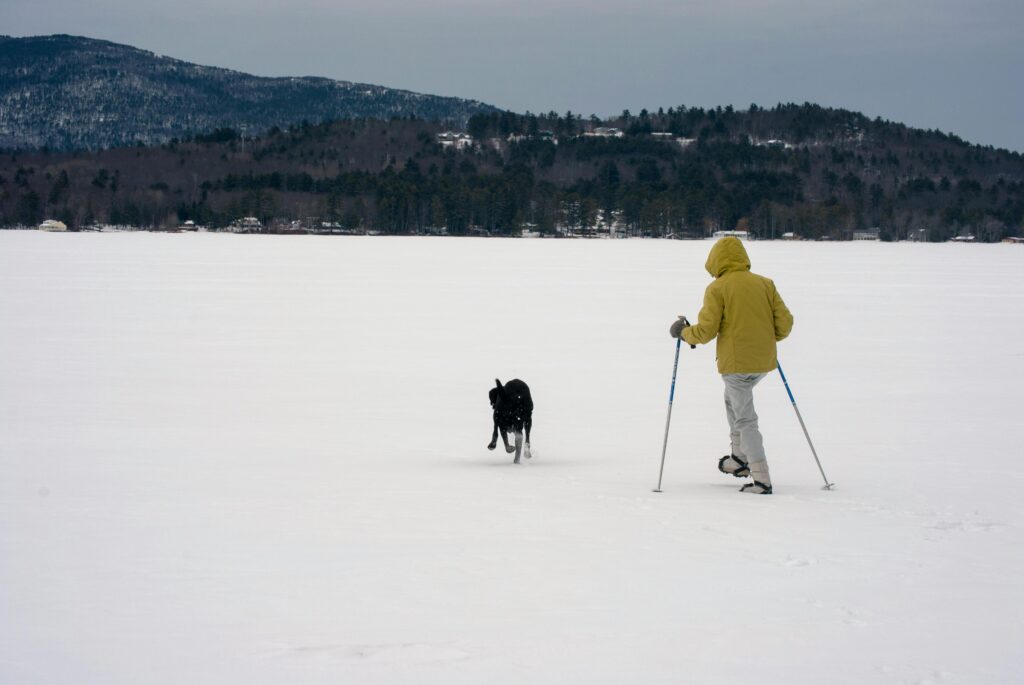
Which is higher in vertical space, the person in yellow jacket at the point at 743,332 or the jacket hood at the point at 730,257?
the jacket hood at the point at 730,257

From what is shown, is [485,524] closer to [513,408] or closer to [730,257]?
[513,408]

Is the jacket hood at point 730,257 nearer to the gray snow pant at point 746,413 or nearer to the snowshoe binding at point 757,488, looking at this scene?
the gray snow pant at point 746,413

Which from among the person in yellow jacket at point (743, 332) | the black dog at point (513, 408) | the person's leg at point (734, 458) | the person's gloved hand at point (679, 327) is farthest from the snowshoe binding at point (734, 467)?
the black dog at point (513, 408)

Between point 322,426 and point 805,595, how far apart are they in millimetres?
6857

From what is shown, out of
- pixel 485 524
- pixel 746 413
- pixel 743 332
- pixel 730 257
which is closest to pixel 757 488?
pixel 746 413

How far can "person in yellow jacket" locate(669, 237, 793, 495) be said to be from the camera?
25.5 ft

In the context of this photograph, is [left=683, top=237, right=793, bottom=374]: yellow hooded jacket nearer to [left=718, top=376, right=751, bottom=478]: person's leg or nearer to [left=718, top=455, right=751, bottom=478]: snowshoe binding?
[left=718, top=376, right=751, bottom=478]: person's leg

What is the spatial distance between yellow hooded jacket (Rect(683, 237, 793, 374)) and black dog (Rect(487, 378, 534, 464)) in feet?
5.63

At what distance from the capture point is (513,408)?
9.22 m

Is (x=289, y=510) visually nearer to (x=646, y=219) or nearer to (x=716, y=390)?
(x=716, y=390)

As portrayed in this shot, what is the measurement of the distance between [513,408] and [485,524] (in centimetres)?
259

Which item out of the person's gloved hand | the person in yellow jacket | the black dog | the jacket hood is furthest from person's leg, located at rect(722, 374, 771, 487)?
the black dog

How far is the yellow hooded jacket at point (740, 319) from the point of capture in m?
7.78

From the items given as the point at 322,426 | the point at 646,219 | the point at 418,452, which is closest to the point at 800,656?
the point at 418,452
